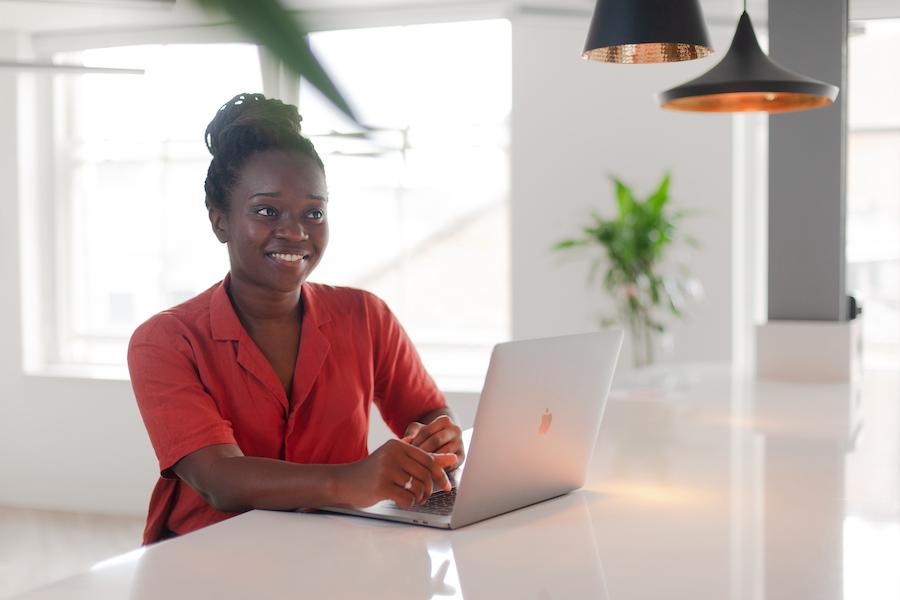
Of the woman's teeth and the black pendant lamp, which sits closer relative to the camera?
the woman's teeth

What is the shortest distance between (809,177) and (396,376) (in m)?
1.76

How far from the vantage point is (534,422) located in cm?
149

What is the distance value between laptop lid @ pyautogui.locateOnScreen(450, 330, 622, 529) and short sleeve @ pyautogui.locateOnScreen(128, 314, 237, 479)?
0.46 meters

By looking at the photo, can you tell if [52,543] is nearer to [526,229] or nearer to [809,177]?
[526,229]

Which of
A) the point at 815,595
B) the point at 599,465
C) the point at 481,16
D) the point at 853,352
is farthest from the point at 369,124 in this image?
the point at 853,352

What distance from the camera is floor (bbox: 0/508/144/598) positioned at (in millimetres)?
5361

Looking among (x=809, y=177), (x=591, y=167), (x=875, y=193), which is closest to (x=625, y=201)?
(x=591, y=167)

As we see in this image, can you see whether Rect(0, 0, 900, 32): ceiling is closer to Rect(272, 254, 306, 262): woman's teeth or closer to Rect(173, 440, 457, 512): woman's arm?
Rect(173, 440, 457, 512): woman's arm

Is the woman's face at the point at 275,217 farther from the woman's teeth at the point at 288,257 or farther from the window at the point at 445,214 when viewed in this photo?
the window at the point at 445,214

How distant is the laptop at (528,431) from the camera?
4.52 ft

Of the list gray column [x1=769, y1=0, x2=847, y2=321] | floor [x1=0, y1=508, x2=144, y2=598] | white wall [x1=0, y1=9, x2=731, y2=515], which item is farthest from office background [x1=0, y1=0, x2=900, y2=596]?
gray column [x1=769, y1=0, x2=847, y2=321]

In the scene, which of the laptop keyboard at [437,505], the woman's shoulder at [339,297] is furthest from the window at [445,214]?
the laptop keyboard at [437,505]

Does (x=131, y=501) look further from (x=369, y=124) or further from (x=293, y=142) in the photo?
(x=369, y=124)

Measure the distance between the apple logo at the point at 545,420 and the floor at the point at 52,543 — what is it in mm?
4260
